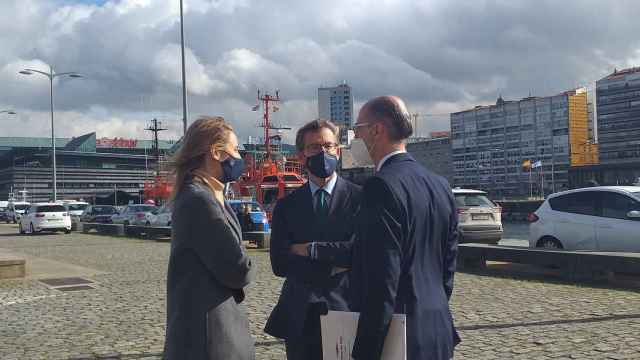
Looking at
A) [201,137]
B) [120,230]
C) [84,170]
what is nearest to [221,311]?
[201,137]

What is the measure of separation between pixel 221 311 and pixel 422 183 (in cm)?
109

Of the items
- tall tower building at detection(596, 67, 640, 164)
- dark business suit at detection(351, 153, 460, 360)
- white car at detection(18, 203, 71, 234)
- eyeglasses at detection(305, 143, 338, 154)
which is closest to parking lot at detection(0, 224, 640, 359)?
eyeglasses at detection(305, 143, 338, 154)

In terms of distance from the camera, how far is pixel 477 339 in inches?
273

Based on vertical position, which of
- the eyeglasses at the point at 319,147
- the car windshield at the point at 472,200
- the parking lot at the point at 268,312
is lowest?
the parking lot at the point at 268,312

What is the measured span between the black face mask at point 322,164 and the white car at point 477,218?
43.1ft

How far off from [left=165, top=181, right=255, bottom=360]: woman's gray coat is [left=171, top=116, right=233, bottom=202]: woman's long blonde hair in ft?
0.63

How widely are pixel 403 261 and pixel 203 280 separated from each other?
93 cm

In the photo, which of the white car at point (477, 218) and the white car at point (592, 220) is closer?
the white car at point (592, 220)

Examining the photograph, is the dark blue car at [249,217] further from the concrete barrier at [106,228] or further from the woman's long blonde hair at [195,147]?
the woman's long blonde hair at [195,147]

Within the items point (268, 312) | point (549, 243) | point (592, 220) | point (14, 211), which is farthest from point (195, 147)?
point (14, 211)

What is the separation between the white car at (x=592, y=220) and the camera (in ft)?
38.8

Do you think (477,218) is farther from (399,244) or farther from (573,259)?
(399,244)

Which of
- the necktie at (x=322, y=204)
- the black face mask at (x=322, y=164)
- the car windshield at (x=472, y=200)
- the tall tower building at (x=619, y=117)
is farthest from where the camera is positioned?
the tall tower building at (x=619, y=117)

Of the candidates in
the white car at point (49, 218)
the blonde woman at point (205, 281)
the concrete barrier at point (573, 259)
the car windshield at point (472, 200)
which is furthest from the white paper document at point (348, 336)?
the white car at point (49, 218)
